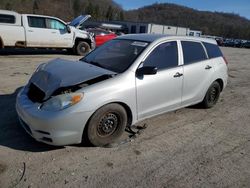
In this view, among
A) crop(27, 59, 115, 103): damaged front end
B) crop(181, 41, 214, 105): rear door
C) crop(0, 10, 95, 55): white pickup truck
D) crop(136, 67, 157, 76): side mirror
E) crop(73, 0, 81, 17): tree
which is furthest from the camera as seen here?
crop(73, 0, 81, 17): tree

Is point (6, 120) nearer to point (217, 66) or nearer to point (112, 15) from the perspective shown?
point (217, 66)

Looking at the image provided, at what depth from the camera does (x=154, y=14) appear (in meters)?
132

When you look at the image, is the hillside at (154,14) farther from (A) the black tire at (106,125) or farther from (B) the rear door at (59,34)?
(A) the black tire at (106,125)

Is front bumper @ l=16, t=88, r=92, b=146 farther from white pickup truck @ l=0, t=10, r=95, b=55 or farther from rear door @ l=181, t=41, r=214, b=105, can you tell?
white pickup truck @ l=0, t=10, r=95, b=55

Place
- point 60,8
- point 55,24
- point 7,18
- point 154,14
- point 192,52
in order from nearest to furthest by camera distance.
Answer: point 192,52 < point 7,18 < point 55,24 < point 60,8 < point 154,14

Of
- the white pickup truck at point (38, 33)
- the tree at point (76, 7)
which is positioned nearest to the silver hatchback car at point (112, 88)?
the white pickup truck at point (38, 33)

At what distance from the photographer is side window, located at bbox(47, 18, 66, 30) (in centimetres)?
1269

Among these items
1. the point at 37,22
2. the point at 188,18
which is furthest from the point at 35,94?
the point at 188,18

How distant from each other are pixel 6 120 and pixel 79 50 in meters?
9.74

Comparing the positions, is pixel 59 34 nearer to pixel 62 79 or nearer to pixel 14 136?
pixel 14 136

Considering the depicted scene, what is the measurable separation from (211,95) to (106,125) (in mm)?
3057

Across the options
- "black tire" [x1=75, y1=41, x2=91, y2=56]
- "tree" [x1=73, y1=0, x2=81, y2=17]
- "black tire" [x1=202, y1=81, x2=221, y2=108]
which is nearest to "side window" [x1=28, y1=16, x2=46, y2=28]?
→ "black tire" [x1=75, y1=41, x2=91, y2=56]

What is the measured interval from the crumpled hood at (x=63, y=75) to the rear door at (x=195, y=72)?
172 cm

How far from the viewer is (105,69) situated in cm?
430
